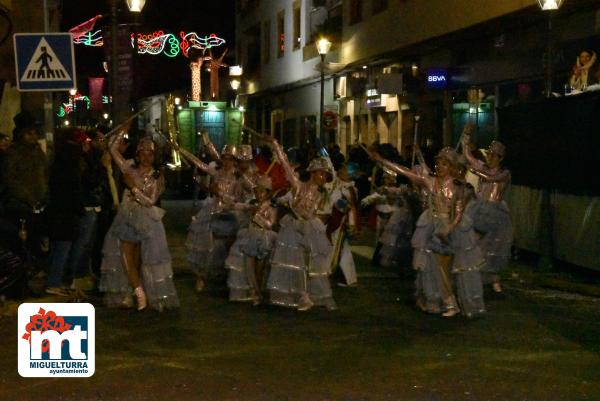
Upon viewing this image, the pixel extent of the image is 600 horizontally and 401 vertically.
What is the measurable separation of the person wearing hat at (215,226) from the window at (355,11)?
21008mm

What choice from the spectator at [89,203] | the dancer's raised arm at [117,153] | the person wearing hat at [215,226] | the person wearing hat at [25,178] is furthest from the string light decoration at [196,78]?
the dancer's raised arm at [117,153]

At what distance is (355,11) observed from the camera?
33.4 meters

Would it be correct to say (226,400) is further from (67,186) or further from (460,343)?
(67,186)

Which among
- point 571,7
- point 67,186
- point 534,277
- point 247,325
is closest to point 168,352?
point 247,325

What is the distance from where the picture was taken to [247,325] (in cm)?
1023

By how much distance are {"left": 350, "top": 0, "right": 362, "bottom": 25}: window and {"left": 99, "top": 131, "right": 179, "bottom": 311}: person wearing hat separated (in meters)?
22.7

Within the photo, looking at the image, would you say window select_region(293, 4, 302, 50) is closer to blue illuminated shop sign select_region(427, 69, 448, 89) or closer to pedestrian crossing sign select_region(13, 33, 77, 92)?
blue illuminated shop sign select_region(427, 69, 448, 89)

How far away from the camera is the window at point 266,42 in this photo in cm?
4666

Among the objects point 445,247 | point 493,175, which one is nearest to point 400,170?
point 445,247

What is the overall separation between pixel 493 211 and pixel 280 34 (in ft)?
106

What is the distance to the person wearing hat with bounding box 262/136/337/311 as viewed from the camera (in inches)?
441

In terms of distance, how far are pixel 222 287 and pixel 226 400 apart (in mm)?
5715

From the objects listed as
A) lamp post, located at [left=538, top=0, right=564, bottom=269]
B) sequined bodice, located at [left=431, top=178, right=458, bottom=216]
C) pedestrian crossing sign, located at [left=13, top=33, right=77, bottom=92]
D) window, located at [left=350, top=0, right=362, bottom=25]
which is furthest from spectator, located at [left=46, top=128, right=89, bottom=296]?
window, located at [left=350, top=0, right=362, bottom=25]

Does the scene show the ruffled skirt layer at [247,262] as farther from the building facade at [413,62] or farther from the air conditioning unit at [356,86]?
the air conditioning unit at [356,86]
